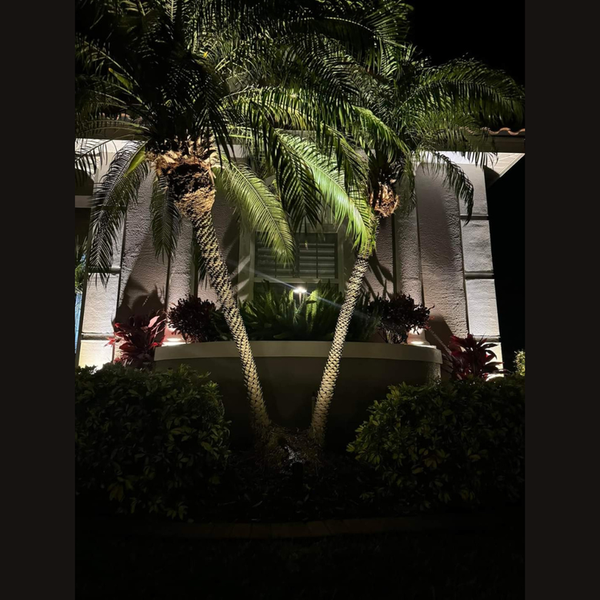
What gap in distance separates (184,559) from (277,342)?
145 inches

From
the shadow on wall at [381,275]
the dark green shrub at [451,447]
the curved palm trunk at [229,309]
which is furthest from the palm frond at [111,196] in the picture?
the shadow on wall at [381,275]

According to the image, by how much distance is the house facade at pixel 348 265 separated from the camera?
10.3 m

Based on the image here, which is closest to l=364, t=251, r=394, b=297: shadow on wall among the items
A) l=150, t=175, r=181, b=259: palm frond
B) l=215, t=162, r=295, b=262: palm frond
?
l=215, t=162, r=295, b=262: palm frond

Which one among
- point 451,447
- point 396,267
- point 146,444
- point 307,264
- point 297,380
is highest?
point 307,264

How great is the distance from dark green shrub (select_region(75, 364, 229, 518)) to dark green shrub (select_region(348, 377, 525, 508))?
5.65 ft

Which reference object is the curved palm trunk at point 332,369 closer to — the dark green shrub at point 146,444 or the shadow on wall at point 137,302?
the dark green shrub at point 146,444

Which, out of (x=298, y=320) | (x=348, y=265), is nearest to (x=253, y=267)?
(x=348, y=265)

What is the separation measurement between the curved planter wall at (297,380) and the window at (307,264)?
10.6ft

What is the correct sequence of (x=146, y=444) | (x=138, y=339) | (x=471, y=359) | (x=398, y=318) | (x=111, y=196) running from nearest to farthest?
(x=146, y=444) < (x=111, y=196) < (x=138, y=339) < (x=398, y=318) < (x=471, y=359)

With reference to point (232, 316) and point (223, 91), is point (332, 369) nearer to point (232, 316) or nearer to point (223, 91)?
point (232, 316)

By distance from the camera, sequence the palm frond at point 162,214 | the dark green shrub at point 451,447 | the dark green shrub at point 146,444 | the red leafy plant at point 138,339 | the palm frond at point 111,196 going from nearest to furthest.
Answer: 1. the dark green shrub at point 146,444
2. the dark green shrub at point 451,447
3. the palm frond at point 111,196
4. the palm frond at point 162,214
5. the red leafy plant at point 138,339

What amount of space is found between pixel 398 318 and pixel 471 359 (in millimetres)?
1653

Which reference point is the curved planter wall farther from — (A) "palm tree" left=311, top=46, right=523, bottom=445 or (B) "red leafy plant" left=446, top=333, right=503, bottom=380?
(B) "red leafy plant" left=446, top=333, right=503, bottom=380

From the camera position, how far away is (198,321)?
8422 millimetres
